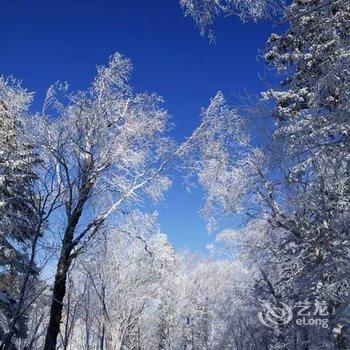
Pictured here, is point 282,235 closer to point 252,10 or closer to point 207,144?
point 207,144

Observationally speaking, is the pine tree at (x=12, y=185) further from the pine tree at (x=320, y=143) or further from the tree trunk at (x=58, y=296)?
the pine tree at (x=320, y=143)

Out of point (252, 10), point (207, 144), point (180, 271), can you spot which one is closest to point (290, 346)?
point (207, 144)

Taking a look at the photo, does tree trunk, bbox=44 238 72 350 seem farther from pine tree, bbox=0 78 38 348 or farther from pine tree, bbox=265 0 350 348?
pine tree, bbox=265 0 350 348

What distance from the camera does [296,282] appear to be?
11.8 metres

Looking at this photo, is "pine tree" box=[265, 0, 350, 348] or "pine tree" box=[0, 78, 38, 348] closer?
"pine tree" box=[265, 0, 350, 348]

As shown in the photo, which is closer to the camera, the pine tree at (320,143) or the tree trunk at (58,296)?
the pine tree at (320,143)

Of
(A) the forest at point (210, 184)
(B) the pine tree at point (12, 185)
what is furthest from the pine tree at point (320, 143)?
(B) the pine tree at point (12, 185)

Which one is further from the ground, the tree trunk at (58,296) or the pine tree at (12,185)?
the pine tree at (12,185)

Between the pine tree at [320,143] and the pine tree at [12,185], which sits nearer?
the pine tree at [320,143]

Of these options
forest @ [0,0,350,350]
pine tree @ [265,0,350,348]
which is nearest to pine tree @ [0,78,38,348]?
forest @ [0,0,350,350]

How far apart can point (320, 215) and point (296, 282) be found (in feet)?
9.95

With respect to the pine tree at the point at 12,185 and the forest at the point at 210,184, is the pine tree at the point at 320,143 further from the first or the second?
the pine tree at the point at 12,185

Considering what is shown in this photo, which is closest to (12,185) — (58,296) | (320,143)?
(58,296)

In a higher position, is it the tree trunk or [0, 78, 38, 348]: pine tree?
[0, 78, 38, 348]: pine tree
